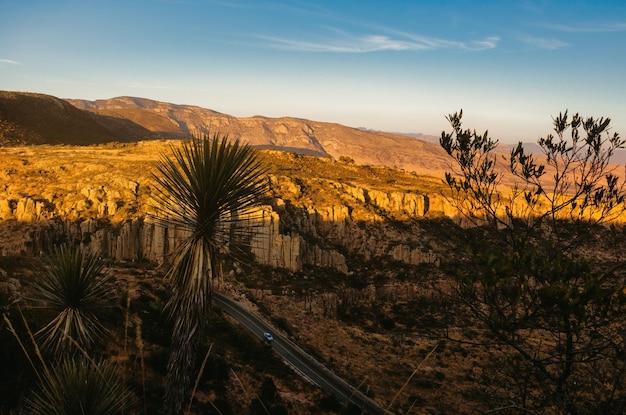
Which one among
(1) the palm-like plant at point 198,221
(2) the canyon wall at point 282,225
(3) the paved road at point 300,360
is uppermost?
(1) the palm-like plant at point 198,221

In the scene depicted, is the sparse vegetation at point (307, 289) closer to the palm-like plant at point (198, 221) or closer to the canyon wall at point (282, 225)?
the canyon wall at point (282, 225)

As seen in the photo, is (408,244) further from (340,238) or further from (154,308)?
(154,308)

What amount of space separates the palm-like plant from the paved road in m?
17.3

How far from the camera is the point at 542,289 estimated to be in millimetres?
6711

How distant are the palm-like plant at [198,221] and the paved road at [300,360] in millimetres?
17348

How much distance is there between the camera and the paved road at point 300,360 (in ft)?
90.6

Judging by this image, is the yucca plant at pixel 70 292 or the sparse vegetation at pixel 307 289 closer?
the yucca plant at pixel 70 292

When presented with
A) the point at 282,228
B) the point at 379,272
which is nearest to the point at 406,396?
the point at 379,272

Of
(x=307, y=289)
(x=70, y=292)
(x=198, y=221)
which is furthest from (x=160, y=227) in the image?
(x=198, y=221)

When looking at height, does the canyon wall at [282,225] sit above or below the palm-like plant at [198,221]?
below

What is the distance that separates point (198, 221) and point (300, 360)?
27420mm

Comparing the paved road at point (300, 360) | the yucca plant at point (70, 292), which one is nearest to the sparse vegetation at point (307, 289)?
the paved road at point (300, 360)

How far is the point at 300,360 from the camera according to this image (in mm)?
33156

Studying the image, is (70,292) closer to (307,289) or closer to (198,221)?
(198,221)
